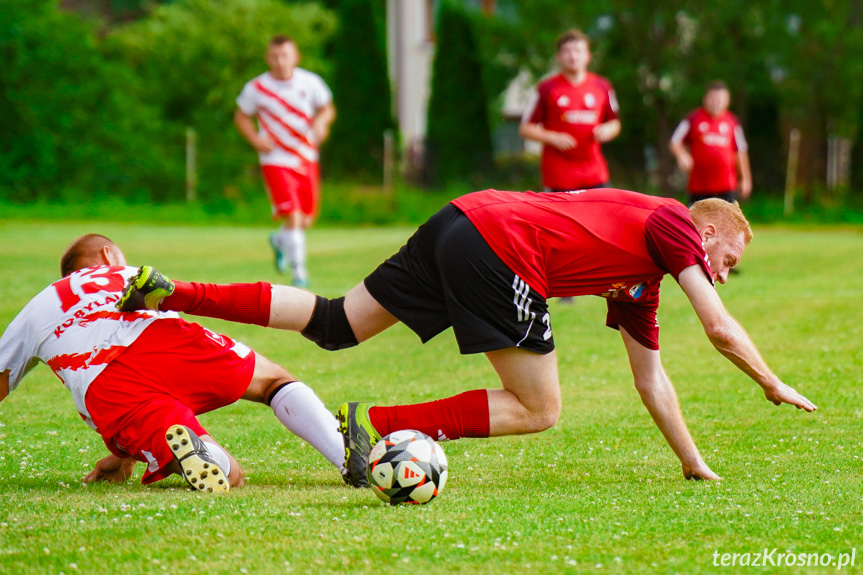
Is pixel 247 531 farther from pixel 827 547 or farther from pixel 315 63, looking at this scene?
pixel 315 63

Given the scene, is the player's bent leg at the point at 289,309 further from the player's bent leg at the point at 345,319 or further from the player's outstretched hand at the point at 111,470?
the player's outstretched hand at the point at 111,470

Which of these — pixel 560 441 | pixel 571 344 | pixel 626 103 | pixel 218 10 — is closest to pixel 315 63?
pixel 218 10

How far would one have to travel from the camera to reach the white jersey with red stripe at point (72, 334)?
13.7 feet

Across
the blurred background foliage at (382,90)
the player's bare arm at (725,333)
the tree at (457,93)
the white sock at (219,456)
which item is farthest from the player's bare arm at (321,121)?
the tree at (457,93)

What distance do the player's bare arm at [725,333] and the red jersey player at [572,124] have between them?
6855mm

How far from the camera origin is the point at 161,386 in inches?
165

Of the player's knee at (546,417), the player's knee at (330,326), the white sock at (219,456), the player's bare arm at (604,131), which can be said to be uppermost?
the player's bare arm at (604,131)

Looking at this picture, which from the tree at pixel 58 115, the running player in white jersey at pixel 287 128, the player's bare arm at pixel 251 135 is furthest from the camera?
the tree at pixel 58 115

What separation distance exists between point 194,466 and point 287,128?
27.1 ft

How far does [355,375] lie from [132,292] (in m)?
2.98

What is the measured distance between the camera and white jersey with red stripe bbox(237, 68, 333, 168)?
38.8 feet

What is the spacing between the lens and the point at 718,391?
6461 millimetres

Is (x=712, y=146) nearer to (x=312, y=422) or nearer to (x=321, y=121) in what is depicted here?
(x=321, y=121)

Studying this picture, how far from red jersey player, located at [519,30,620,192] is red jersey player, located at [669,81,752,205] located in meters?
3.57
